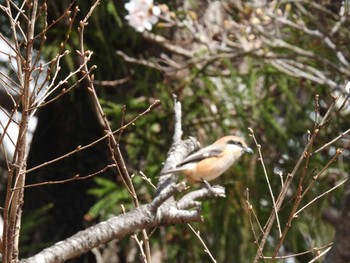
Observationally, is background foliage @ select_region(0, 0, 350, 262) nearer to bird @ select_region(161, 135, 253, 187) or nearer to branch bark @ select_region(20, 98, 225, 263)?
bird @ select_region(161, 135, 253, 187)

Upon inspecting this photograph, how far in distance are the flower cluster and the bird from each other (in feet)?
3.21

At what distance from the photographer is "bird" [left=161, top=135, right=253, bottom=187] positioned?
3419mm

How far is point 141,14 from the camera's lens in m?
4.51

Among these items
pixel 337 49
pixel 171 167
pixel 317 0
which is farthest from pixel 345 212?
pixel 317 0

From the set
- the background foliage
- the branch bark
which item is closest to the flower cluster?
the background foliage

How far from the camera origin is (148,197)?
15.3ft

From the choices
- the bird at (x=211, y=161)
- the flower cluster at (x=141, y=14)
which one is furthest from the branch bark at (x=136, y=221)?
the flower cluster at (x=141, y=14)

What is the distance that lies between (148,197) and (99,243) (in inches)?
86.1

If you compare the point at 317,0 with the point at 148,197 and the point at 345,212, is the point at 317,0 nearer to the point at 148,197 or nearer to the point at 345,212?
the point at 148,197

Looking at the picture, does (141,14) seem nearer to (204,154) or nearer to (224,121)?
(224,121)

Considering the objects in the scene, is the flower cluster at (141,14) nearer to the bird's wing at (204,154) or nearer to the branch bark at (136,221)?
the bird's wing at (204,154)

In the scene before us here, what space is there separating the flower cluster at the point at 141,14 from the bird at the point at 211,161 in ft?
3.21

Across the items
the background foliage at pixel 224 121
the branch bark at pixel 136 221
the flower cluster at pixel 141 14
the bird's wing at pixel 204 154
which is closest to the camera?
the branch bark at pixel 136 221

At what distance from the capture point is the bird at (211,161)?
135 inches
